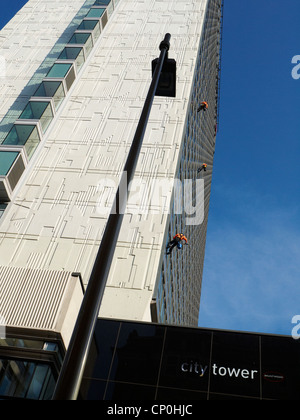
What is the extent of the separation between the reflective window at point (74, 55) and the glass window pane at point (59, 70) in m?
1.53

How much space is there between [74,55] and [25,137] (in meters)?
10.8

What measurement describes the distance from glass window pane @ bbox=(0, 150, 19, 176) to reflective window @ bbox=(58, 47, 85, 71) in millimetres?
11605

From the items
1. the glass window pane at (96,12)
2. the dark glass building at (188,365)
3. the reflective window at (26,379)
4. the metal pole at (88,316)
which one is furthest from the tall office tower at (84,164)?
the metal pole at (88,316)

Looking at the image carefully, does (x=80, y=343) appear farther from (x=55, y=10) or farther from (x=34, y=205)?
(x=55, y=10)

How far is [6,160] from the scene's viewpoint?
2303 cm

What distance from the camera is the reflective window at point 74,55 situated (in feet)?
105

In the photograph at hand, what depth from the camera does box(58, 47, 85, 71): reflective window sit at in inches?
1254

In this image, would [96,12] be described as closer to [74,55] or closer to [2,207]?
[74,55]

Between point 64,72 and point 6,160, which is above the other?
point 64,72

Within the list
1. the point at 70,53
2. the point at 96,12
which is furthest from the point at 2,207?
the point at 96,12

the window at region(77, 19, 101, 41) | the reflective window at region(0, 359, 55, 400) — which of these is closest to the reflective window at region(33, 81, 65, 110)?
the window at region(77, 19, 101, 41)

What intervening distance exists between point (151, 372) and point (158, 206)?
33.4 feet

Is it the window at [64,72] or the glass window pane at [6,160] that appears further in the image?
the window at [64,72]

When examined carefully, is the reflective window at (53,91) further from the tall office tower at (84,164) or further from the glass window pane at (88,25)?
the glass window pane at (88,25)
